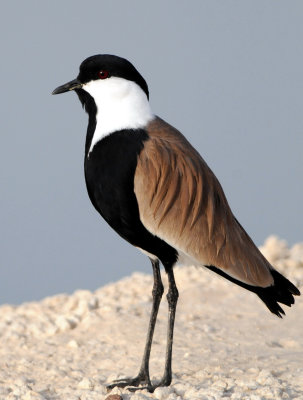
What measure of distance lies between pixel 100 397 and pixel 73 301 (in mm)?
3023

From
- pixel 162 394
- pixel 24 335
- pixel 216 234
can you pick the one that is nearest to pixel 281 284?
pixel 216 234

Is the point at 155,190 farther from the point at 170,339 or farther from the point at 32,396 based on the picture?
the point at 32,396

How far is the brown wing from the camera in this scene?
197 inches

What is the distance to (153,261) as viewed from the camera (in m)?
5.38

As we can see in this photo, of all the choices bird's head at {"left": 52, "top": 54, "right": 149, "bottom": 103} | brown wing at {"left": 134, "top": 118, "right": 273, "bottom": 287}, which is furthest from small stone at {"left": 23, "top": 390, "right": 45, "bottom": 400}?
bird's head at {"left": 52, "top": 54, "right": 149, "bottom": 103}

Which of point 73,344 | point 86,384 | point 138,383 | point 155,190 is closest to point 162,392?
point 138,383

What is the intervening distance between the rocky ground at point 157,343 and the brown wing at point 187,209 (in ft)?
0.73

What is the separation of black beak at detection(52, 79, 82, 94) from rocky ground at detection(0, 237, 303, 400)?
5.09 ft

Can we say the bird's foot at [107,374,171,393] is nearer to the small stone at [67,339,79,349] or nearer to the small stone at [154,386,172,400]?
the small stone at [154,386,172,400]

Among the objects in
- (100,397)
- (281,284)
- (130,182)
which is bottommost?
(100,397)

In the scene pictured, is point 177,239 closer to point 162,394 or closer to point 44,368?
point 162,394

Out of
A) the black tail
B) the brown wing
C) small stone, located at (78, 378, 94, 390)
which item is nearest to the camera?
the brown wing

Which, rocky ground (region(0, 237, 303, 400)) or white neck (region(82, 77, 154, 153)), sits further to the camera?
rocky ground (region(0, 237, 303, 400))

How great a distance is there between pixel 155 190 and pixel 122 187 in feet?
0.68
